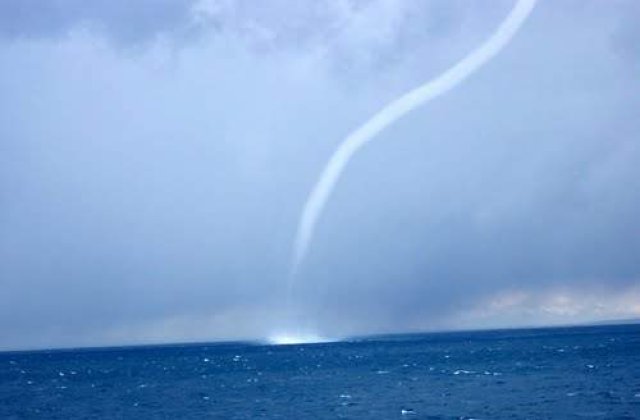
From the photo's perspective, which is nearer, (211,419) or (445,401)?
(211,419)

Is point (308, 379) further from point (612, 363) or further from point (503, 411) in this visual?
point (503, 411)

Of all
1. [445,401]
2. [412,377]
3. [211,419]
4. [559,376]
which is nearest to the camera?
[211,419]

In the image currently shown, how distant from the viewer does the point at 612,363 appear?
12131cm

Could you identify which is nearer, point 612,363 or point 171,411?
point 171,411

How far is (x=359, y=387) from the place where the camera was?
325ft

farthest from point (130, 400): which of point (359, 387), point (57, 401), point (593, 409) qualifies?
point (593, 409)

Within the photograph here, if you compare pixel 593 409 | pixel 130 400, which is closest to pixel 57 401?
pixel 130 400

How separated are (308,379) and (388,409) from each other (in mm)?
45837

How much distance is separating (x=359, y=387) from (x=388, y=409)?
25.1 m

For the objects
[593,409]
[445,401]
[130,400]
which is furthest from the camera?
[130,400]

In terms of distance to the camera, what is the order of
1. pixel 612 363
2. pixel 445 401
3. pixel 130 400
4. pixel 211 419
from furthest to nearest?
1. pixel 612 363
2. pixel 130 400
3. pixel 445 401
4. pixel 211 419

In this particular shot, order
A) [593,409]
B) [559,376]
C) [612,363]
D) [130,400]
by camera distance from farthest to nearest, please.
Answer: [612,363]
[559,376]
[130,400]
[593,409]

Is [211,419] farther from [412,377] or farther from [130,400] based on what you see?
[412,377]

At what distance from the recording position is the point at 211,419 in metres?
74.1
